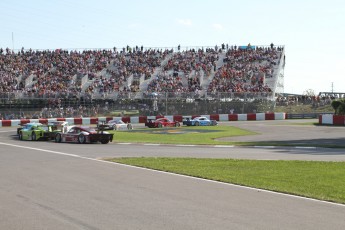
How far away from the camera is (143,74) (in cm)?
6059

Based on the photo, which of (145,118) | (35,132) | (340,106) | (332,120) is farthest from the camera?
(145,118)

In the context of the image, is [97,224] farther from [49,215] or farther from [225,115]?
[225,115]

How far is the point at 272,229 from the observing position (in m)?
7.71

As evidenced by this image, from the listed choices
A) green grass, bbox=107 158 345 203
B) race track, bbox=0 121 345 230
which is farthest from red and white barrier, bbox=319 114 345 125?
race track, bbox=0 121 345 230

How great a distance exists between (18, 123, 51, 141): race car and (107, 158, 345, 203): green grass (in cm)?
1409

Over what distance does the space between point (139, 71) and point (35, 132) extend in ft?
99.5

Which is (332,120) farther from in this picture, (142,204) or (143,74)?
(142,204)

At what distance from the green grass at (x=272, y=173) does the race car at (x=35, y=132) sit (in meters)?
14.1

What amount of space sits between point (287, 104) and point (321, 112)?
3.87 meters

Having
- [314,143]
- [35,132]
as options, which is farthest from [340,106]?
[35,132]

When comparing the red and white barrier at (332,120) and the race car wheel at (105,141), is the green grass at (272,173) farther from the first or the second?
the red and white barrier at (332,120)

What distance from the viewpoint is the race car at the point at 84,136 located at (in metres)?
29.0

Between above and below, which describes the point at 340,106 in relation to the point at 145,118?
above

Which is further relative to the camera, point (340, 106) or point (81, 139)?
point (340, 106)
